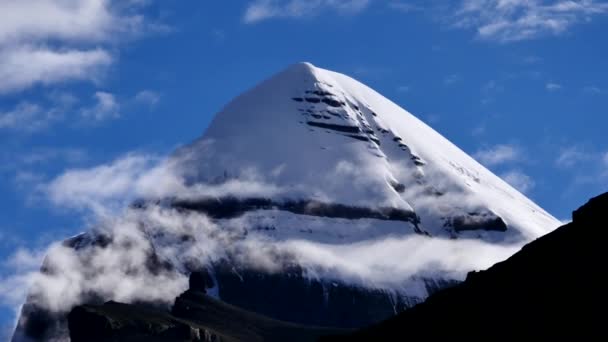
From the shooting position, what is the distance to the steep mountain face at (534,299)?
112188 mm

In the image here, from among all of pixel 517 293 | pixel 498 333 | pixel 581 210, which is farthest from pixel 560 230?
pixel 498 333

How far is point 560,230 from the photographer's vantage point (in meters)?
135

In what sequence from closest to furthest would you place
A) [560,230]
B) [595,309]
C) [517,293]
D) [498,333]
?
[595,309] < [498,333] < [517,293] < [560,230]

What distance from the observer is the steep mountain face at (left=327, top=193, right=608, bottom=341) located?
4417 inches

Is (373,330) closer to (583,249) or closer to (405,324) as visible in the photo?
(405,324)

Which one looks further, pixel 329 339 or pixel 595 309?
pixel 329 339

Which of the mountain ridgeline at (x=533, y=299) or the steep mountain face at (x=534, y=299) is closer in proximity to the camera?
the steep mountain face at (x=534, y=299)

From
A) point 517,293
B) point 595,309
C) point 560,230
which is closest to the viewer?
point 595,309

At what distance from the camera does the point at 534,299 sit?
12125 centimetres

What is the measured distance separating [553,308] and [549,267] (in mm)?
11928

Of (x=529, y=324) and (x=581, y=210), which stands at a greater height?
(x=581, y=210)

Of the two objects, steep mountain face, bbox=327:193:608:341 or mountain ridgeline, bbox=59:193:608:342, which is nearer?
steep mountain face, bbox=327:193:608:341

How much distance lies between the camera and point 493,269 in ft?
452

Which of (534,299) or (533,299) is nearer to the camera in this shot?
(534,299)
